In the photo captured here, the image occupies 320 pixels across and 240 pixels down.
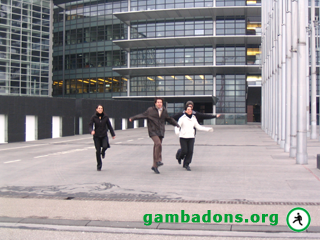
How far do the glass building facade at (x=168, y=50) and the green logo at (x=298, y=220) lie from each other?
137 feet

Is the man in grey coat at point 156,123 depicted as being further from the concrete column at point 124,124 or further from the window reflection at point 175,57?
the window reflection at point 175,57

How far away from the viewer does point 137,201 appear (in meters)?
6.68

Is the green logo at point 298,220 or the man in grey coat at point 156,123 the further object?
the man in grey coat at point 156,123

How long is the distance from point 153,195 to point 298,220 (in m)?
2.87

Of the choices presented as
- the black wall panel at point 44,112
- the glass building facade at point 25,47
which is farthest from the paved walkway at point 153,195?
the glass building facade at point 25,47

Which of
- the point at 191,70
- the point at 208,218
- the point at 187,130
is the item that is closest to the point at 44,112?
the point at 187,130

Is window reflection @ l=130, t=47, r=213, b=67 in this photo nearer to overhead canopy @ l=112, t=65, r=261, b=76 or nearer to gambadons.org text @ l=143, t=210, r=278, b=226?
overhead canopy @ l=112, t=65, r=261, b=76

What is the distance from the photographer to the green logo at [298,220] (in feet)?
16.4

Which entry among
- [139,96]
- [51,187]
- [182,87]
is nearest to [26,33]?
[139,96]

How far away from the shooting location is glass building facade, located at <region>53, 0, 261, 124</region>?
47000 mm

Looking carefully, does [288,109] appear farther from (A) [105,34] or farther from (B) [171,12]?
(A) [105,34]

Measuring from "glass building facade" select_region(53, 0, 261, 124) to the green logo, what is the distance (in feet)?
137

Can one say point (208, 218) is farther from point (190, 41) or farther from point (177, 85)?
point (177, 85)

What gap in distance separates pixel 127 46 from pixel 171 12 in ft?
24.6
